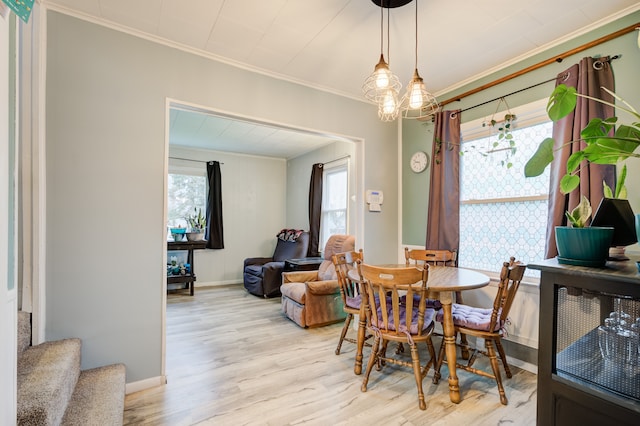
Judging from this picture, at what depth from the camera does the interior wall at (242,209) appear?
18.7ft

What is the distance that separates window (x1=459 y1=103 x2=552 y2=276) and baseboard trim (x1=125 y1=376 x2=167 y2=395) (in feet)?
9.20

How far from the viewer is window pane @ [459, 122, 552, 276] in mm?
2461

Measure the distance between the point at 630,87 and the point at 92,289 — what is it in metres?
3.84

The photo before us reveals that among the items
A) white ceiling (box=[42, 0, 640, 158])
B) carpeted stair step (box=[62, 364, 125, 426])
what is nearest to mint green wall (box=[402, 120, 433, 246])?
white ceiling (box=[42, 0, 640, 158])

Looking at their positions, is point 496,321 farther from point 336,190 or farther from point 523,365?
point 336,190

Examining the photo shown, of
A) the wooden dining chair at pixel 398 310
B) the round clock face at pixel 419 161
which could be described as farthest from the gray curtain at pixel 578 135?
the round clock face at pixel 419 161

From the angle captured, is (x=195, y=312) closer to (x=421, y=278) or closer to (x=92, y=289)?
(x=92, y=289)

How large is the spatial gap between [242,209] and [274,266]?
5.88 ft

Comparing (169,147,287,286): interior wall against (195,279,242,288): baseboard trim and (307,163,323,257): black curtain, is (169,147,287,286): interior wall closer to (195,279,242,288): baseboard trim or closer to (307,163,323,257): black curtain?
(195,279,242,288): baseboard trim

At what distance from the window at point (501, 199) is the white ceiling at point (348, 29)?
1.89 ft

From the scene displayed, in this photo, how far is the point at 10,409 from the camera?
3.53 feet

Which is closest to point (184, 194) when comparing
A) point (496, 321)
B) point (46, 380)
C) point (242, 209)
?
point (242, 209)

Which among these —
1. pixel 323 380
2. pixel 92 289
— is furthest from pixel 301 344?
pixel 92 289

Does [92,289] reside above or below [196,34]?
below
